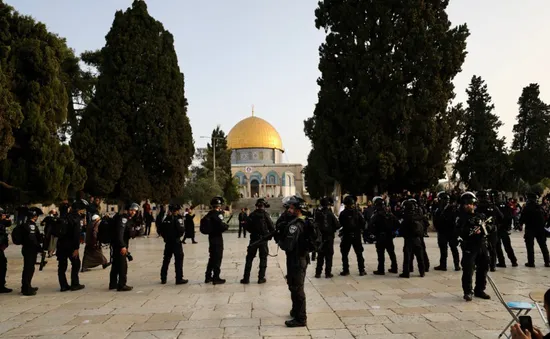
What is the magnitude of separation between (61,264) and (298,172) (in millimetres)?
73991

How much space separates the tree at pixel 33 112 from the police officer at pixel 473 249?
14.4 m

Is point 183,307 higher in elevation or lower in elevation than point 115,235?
lower

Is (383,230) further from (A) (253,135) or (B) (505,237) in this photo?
(A) (253,135)

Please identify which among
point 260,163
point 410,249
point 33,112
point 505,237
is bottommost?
point 410,249

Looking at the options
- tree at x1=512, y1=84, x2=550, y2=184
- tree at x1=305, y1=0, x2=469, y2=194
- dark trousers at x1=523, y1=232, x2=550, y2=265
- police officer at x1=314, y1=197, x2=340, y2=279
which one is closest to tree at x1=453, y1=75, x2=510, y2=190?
tree at x1=512, y1=84, x2=550, y2=184

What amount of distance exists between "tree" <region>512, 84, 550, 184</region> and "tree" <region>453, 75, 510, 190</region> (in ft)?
15.6

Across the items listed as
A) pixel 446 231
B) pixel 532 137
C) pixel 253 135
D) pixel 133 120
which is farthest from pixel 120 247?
pixel 253 135

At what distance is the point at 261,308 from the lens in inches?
271

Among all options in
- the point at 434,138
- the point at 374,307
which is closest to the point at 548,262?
the point at 374,307

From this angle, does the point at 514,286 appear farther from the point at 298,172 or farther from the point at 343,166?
the point at 298,172

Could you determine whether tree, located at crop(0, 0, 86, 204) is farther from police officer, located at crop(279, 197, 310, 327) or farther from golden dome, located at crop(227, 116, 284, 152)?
golden dome, located at crop(227, 116, 284, 152)

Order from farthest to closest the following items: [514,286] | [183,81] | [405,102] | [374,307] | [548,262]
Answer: [183,81] → [405,102] → [548,262] → [514,286] → [374,307]

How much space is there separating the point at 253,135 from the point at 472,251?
75.1 m

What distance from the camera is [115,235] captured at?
335 inches
